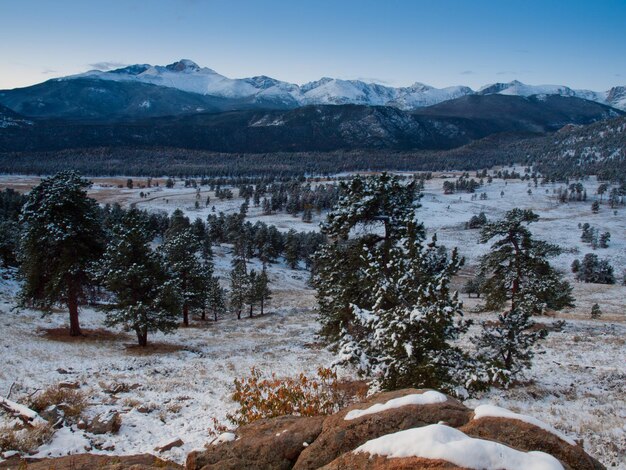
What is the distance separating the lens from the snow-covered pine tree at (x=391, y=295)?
10.6m

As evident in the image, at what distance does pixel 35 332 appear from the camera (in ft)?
87.3

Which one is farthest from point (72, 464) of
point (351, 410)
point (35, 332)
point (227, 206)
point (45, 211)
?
point (227, 206)

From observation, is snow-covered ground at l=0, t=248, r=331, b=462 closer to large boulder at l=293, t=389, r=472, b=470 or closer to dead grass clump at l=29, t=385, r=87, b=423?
dead grass clump at l=29, t=385, r=87, b=423

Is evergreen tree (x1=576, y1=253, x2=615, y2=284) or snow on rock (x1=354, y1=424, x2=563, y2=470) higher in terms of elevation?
snow on rock (x1=354, y1=424, x2=563, y2=470)

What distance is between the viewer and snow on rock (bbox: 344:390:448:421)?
22.0ft

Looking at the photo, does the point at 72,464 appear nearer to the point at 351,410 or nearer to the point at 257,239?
the point at 351,410

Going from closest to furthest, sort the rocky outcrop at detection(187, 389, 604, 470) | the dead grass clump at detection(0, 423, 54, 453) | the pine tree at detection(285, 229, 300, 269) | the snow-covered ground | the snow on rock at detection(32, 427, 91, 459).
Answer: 1. the rocky outcrop at detection(187, 389, 604, 470)
2. the dead grass clump at detection(0, 423, 54, 453)
3. the snow on rock at detection(32, 427, 91, 459)
4. the snow-covered ground
5. the pine tree at detection(285, 229, 300, 269)

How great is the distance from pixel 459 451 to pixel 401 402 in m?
1.97

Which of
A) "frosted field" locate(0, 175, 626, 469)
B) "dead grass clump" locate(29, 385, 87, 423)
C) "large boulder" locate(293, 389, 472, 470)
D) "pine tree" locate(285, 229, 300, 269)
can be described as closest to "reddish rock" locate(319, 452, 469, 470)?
"large boulder" locate(293, 389, 472, 470)

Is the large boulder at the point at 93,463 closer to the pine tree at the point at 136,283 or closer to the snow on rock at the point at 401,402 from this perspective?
the snow on rock at the point at 401,402

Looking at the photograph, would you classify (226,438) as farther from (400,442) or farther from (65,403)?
(65,403)

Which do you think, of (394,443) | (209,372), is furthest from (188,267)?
(394,443)

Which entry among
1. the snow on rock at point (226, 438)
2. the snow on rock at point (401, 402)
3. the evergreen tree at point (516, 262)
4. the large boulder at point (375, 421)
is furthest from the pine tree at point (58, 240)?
the evergreen tree at point (516, 262)

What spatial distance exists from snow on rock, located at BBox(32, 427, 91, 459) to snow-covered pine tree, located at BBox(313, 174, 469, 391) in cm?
690
